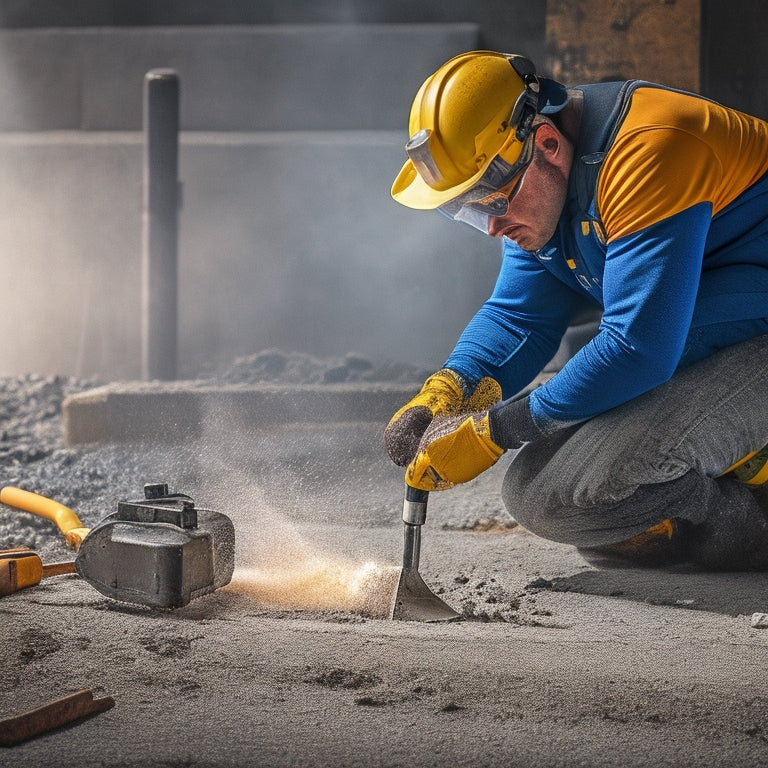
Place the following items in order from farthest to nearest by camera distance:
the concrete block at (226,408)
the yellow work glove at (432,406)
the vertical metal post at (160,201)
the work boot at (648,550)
Answer: the vertical metal post at (160,201)
the concrete block at (226,408)
the work boot at (648,550)
the yellow work glove at (432,406)

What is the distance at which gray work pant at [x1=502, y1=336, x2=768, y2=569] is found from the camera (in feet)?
7.60

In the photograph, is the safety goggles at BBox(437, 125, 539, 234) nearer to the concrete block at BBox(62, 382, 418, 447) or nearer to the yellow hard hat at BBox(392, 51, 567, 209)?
the yellow hard hat at BBox(392, 51, 567, 209)

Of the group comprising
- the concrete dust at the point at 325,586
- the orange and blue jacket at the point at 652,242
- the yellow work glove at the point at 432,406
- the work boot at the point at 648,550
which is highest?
the orange and blue jacket at the point at 652,242

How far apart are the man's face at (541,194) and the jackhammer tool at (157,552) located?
3.31 feet

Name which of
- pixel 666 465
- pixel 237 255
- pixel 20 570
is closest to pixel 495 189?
pixel 666 465

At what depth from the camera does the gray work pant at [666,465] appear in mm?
2316

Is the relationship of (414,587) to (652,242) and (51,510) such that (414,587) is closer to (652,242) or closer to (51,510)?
(652,242)

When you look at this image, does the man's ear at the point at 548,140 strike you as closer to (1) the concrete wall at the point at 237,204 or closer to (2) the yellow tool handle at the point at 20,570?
(2) the yellow tool handle at the point at 20,570

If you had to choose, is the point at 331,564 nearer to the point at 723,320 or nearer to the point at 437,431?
the point at 437,431

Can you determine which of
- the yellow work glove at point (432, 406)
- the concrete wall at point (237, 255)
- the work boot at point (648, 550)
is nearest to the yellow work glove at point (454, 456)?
the yellow work glove at point (432, 406)

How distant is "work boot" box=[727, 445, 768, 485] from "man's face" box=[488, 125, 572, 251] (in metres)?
0.81

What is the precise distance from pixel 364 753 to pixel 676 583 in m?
1.26

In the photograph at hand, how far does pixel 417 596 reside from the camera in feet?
7.29

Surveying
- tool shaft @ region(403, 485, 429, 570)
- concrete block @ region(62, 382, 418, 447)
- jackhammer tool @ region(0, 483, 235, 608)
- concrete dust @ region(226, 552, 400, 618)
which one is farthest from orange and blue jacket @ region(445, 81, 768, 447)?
concrete block @ region(62, 382, 418, 447)
